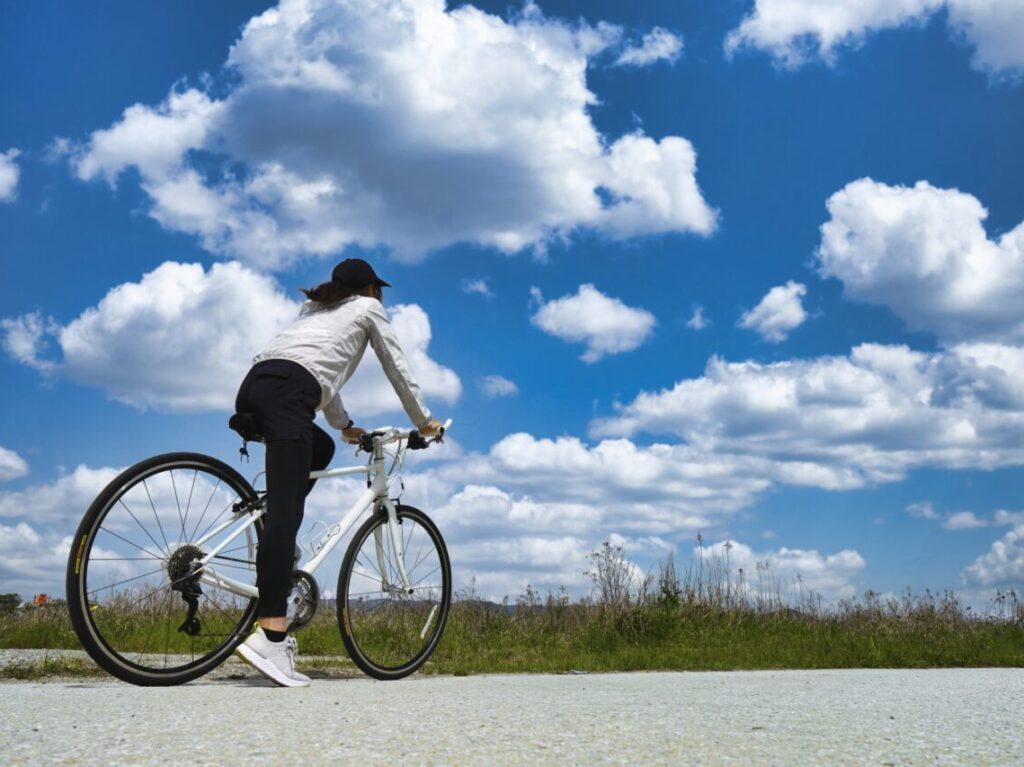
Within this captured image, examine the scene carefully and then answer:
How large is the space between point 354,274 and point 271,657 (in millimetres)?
2378

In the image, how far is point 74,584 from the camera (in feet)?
16.2

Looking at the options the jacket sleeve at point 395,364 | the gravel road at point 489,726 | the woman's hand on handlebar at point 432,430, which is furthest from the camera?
the woman's hand on handlebar at point 432,430

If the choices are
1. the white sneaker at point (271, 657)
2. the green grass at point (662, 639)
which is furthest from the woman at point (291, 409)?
the green grass at point (662, 639)

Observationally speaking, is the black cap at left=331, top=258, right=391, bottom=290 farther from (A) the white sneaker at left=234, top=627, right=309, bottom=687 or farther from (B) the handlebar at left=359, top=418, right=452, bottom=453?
(A) the white sneaker at left=234, top=627, right=309, bottom=687

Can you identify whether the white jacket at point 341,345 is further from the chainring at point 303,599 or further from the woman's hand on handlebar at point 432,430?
the chainring at point 303,599

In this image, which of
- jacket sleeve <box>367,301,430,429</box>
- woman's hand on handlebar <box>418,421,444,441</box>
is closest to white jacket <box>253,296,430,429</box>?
jacket sleeve <box>367,301,430,429</box>

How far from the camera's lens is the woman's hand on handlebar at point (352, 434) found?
6387 mm

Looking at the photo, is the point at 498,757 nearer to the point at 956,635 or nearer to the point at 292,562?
the point at 292,562

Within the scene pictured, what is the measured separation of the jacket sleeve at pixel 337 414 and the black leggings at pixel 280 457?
3.05ft

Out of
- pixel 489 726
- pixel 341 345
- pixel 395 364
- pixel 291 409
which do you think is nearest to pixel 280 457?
pixel 291 409

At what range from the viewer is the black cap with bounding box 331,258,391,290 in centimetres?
593

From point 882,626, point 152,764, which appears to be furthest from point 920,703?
point 882,626

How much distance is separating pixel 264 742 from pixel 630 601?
7.85 metres

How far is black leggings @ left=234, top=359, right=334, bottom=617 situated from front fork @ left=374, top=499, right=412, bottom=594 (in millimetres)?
1214
